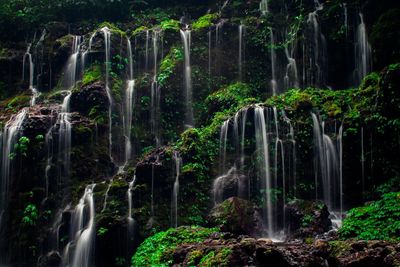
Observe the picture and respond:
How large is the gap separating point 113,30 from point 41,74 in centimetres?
435

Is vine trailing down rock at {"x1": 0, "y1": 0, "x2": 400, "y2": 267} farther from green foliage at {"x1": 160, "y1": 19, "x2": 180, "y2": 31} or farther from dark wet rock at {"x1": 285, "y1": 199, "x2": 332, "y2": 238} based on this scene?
green foliage at {"x1": 160, "y1": 19, "x2": 180, "y2": 31}

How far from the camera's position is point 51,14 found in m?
24.2

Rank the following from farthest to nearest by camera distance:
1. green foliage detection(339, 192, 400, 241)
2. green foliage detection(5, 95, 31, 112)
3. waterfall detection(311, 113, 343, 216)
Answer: green foliage detection(5, 95, 31, 112) < waterfall detection(311, 113, 343, 216) < green foliage detection(339, 192, 400, 241)

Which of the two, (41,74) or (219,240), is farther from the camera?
(41,74)

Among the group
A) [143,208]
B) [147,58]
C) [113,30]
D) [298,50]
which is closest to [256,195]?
Result: [143,208]

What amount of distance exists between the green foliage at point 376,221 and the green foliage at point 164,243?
3.88m

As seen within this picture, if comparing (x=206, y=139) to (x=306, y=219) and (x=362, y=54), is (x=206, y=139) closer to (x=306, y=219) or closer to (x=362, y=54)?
(x=306, y=219)

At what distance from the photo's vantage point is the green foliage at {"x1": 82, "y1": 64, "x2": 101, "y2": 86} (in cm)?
1861

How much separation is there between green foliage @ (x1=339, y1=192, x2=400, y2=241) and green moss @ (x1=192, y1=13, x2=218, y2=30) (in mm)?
13243

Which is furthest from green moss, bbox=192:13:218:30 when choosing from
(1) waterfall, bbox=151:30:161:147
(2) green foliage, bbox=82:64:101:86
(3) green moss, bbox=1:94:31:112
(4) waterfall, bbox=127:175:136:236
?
(4) waterfall, bbox=127:175:136:236

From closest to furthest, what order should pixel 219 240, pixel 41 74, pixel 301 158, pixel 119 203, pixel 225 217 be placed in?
1. pixel 219 240
2. pixel 225 217
3. pixel 119 203
4. pixel 301 158
5. pixel 41 74

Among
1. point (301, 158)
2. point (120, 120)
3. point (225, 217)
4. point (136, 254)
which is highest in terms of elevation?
point (120, 120)

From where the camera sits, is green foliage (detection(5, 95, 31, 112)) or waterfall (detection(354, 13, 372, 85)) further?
green foliage (detection(5, 95, 31, 112))

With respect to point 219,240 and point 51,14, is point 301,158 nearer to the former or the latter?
point 219,240
